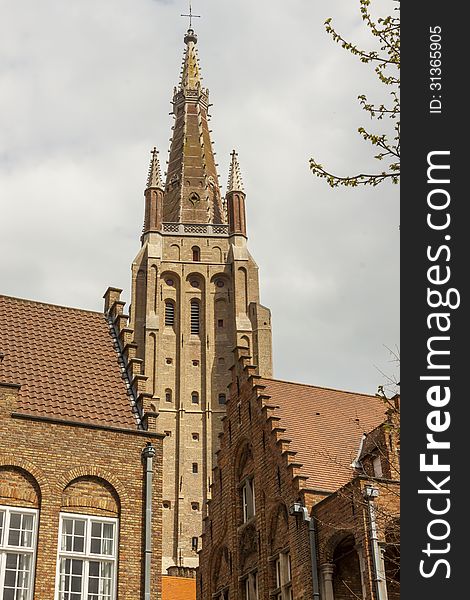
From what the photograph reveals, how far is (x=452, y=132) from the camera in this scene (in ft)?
30.3

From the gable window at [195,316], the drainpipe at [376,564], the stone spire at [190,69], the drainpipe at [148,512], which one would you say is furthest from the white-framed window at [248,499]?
the stone spire at [190,69]

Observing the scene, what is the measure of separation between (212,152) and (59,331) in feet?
255

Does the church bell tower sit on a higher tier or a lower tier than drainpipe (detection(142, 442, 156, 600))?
higher

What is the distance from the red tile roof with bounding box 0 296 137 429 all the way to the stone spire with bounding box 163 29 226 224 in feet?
216

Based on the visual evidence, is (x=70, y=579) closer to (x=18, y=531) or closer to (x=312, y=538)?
(x=18, y=531)

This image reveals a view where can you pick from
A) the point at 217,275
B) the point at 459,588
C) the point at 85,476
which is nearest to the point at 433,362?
the point at 459,588

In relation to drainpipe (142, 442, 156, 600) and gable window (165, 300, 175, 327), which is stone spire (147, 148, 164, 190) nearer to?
gable window (165, 300, 175, 327)

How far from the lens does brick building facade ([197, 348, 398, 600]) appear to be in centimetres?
2289

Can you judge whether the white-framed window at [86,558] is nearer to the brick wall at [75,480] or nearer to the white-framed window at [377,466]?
the brick wall at [75,480]

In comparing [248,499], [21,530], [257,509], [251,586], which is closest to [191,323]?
[248,499]

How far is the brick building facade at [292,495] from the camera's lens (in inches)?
901

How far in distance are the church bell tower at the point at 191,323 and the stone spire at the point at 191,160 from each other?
0.20 m

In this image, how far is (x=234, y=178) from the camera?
9019 cm

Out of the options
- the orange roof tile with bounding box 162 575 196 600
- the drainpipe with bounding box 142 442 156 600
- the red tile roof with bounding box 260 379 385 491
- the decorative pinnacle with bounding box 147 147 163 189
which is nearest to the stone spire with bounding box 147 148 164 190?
the decorative pinnacle with bounding box 147 147 163 189
